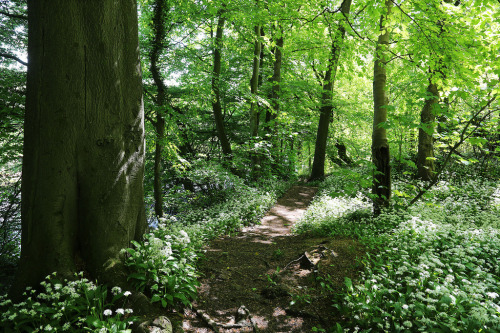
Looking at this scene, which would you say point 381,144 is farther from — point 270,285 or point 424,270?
point 270,285

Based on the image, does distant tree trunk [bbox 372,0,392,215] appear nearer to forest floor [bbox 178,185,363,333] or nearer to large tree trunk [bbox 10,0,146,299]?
forest floor [bbox 178,185,363,333]

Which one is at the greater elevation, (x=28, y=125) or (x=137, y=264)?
(x=28, y=125)

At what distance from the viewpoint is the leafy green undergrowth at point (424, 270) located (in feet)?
8.87

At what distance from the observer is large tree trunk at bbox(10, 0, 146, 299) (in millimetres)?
3221

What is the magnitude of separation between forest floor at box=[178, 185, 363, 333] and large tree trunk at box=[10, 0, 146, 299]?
134 centimetres

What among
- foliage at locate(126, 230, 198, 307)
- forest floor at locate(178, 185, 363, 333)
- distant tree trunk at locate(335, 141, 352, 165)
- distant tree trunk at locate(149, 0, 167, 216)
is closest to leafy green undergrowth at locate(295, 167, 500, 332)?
forest floor at locate(178, 185, 363, 333)

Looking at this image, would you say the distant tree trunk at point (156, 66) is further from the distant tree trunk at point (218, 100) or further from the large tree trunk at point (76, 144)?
the distant tree trunk at point (218, 100)

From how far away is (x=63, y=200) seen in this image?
3.29 meters

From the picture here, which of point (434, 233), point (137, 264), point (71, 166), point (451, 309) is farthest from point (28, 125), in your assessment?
point (434, 233)

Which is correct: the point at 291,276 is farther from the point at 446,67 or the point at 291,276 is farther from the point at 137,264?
the point at 446,67

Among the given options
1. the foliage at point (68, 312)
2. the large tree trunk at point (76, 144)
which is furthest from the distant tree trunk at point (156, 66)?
the foliage at point (68, 312)

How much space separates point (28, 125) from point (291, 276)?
4.35 metres

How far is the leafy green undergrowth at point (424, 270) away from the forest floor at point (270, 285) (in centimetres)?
39

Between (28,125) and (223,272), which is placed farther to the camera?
(223,272)
